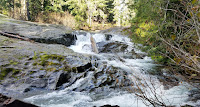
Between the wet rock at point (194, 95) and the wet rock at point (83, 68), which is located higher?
the wet rock at point (83, 68)

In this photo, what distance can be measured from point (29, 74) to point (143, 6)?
4672 millimetres

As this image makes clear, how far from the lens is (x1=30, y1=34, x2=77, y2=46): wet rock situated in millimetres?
7791

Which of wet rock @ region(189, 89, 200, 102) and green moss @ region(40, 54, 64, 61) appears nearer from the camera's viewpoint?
wet rock @ region(189, 89, 200, 102)

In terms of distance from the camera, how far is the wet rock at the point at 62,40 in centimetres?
779

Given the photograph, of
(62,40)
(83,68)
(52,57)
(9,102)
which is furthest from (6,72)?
(62,40)

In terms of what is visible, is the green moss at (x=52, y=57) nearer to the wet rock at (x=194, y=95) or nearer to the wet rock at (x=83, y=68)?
the wet rock at (x=83, y=68)

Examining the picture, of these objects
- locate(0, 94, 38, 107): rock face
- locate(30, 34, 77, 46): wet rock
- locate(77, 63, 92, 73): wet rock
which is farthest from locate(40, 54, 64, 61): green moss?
locate(30, 34, 77, 46): wet rock

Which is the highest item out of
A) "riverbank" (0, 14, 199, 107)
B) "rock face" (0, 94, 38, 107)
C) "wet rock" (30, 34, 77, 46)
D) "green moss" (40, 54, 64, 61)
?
"wet rock" (30, 34, 77, 46)

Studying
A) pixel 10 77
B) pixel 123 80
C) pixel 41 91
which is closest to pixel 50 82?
pixel 41 91

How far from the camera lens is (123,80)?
14.2 ft

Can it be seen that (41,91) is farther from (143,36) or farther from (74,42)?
(74,42)

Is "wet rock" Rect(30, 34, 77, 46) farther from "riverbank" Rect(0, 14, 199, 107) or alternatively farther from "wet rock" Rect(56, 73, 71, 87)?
"wet rock" Rect(56, 73, 71, 87)

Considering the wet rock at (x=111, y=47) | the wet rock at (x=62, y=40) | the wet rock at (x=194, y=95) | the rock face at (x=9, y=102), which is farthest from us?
the wet rock at (x=111, y=47)

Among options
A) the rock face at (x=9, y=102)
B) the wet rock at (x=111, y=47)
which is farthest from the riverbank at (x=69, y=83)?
the wet rock at (x=111, y=47)
